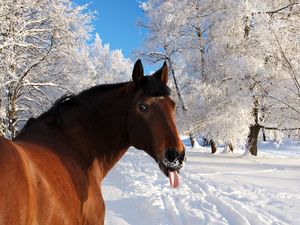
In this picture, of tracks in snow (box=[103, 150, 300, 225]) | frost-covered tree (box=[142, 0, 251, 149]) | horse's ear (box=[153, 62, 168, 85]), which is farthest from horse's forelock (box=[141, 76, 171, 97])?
frost-covered tree (box=[142, 0, 251, 149])

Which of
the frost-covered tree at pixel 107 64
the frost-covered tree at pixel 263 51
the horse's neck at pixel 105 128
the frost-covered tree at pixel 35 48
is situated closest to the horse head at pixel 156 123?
the horse's neck at pixel 105 128

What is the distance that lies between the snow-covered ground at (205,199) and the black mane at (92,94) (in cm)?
354

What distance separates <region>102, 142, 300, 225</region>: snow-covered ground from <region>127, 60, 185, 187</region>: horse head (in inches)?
138

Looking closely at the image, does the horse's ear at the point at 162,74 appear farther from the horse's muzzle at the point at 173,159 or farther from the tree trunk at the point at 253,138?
the tree trunk at the point at 253,138

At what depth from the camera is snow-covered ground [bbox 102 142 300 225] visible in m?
6.28

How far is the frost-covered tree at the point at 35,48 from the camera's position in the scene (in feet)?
47.4

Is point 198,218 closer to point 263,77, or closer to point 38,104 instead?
point 263,77

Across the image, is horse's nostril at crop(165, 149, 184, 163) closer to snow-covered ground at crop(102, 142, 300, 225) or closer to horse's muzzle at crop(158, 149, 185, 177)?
horse's muzzle at crop(158, 149, 185, 177)

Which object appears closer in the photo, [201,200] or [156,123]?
[156,123]

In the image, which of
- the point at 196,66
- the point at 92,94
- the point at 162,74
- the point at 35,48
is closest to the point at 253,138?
the point at 196,66

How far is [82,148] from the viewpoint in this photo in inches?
120

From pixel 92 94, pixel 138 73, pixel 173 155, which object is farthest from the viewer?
pixel 92 94

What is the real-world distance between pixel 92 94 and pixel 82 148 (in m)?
0.52

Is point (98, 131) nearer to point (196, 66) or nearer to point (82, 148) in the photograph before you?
point (82, 148)
